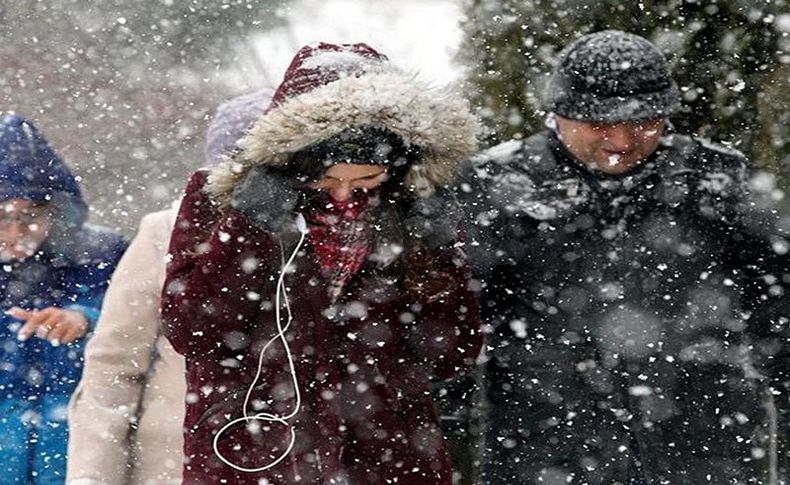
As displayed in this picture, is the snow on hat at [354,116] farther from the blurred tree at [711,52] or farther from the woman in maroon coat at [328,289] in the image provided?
the blurred tree at [711,52]

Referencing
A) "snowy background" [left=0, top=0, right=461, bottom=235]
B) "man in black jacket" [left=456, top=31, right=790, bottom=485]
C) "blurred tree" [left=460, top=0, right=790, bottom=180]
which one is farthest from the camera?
"snowy background" [left=0, top=0, right=461, bottom=235]

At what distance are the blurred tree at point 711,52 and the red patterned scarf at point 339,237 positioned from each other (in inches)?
50.5

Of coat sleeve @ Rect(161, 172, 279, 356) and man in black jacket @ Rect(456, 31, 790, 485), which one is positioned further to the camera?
man in black jacket @ Rect(456, 31, 790, 485)

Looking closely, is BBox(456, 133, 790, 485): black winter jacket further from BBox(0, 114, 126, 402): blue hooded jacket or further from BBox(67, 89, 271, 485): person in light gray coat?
BBox(0, 114, 126, 402): blue hooded jacket

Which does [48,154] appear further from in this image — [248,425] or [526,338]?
[526,338]

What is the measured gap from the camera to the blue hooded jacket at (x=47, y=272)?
11.3 feet

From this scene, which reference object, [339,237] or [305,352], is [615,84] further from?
[305,352]

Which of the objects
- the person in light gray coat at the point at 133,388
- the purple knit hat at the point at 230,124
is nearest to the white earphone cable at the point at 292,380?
the person in light gray coat at the point at 133,388

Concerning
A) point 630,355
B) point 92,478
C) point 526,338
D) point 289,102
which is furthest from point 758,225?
point 92,478

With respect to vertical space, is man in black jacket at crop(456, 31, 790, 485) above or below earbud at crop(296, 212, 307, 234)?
below

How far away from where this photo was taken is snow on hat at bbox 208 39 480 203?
2730mm

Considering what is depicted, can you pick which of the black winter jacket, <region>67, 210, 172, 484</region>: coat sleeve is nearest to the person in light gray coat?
<region>67, 210, 172, 484</region>: coat sleeve

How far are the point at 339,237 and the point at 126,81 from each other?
11399 mm

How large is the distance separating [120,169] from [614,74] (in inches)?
419
